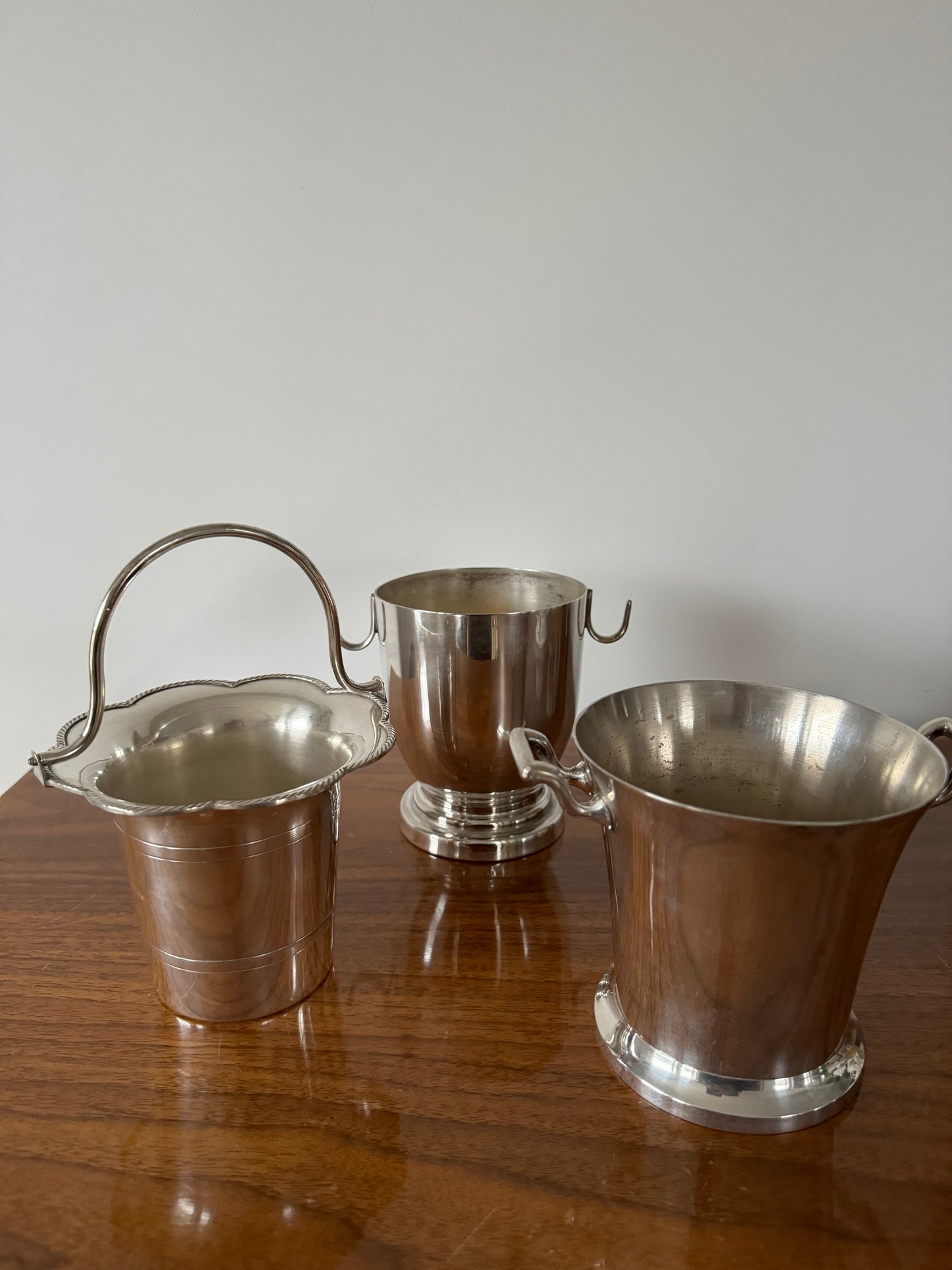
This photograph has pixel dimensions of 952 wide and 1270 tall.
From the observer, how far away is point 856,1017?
18.1 inches

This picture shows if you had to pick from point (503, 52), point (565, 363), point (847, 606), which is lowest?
point (847, 606)

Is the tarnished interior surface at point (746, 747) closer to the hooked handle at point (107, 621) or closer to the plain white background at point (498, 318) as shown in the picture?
the hooked handle at point (107, 621)

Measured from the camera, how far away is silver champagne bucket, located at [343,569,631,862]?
589 mm

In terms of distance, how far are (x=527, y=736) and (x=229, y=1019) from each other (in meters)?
0.24

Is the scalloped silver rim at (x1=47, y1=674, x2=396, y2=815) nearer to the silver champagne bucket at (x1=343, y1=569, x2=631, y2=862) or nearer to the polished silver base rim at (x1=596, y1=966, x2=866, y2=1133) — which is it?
the silver champagne bucket at (x1=343, y1=569, x2=631, y2=862)

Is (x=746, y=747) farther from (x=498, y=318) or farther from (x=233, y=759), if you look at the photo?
(x=498, y=318)

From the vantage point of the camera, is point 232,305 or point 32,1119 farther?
point 232,305

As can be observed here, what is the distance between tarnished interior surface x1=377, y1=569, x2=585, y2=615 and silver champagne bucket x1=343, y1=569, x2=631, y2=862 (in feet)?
0.06

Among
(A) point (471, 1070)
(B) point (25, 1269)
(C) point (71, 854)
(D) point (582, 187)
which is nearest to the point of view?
(B) point (25, 1269)

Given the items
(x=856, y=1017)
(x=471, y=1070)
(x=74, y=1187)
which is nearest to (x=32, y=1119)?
(x=74, y=1187)

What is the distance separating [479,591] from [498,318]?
0.27 m

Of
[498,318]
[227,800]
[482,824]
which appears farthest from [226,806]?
[498,318]

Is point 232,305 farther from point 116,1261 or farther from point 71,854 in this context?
point 116,1261

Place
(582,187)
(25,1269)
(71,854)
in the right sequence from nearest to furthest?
1. (25,1269)
2. (71,854)
3. (582,187)
